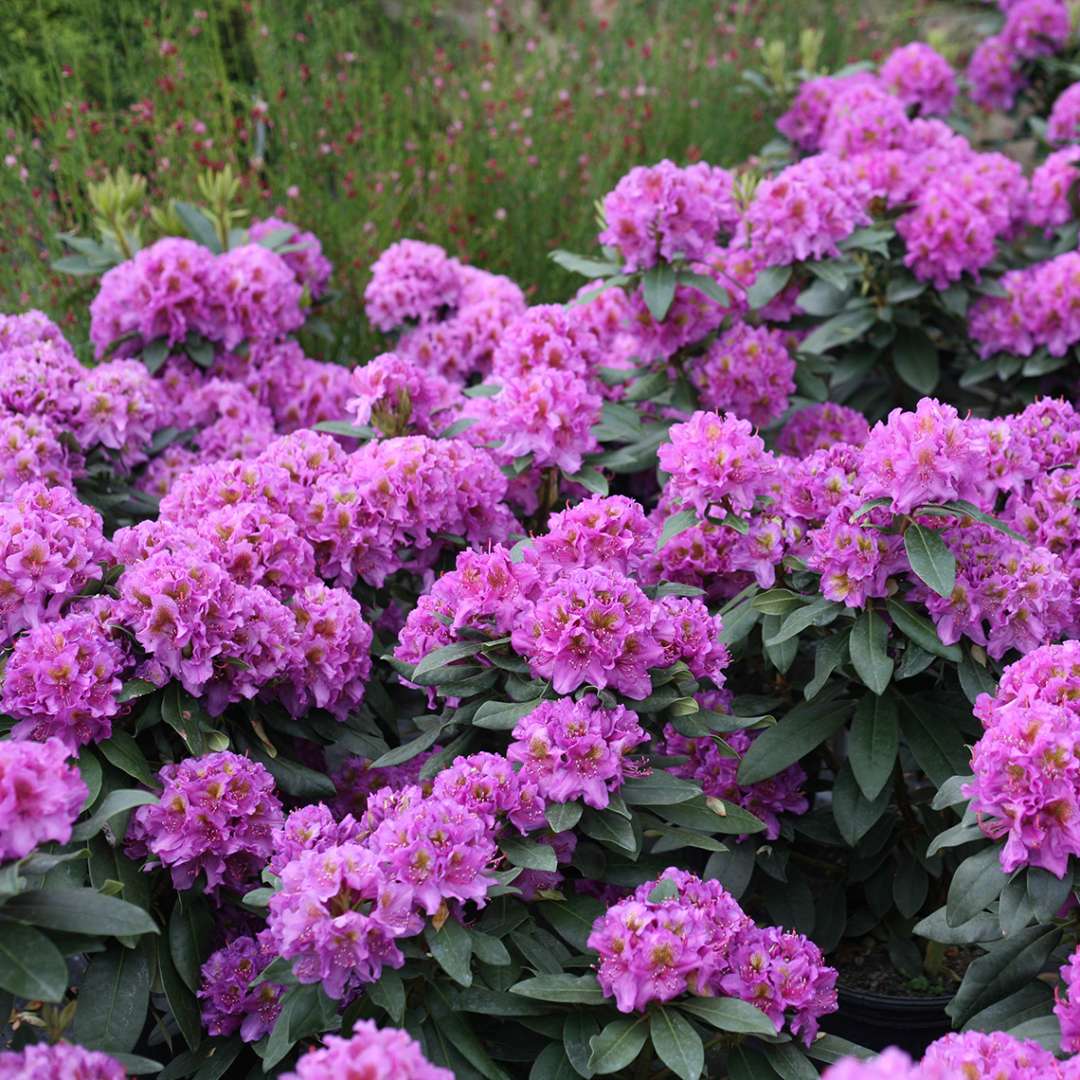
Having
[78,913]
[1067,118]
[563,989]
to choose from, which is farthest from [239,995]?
[1067,118]

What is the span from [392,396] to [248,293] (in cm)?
70

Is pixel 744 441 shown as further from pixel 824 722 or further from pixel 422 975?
pixel 422 975

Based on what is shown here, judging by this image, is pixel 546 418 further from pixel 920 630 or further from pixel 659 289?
pixel 920 630

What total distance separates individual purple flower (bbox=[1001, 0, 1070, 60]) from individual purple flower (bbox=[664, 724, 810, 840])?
3.72 m

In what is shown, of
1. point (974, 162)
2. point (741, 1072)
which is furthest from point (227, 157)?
point (741, 1072)

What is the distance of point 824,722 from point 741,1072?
0.66 meters

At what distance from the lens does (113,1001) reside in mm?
1856

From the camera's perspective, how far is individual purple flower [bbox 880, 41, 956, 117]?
4.43 m

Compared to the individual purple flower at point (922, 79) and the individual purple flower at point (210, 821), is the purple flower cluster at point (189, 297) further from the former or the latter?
the individual purple flower at point (922, 79)

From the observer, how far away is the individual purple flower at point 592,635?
72.7 inches

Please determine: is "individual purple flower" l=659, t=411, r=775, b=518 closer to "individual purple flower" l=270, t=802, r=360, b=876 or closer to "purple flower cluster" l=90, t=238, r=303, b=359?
"individual purple flower" l=270, t=802, r=360, b=876

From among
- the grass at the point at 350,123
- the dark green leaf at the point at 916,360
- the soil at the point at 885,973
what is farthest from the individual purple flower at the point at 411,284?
the soil at the point at 885,973

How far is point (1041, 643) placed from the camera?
2.07 m

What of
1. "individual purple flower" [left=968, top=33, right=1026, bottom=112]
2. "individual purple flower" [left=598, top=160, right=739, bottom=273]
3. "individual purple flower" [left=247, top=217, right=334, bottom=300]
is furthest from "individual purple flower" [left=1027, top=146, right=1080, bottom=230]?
"individual purple flower" [left=247, top=217, right=334, bottom=300]
